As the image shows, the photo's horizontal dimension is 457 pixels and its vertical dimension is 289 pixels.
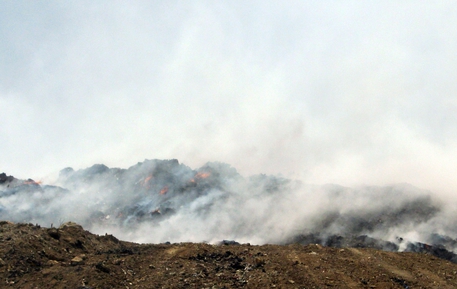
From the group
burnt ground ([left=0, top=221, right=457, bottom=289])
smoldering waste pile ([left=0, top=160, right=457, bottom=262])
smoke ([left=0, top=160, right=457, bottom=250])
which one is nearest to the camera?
burnt ground ([left=0, top=221, right=457, bottom=289])

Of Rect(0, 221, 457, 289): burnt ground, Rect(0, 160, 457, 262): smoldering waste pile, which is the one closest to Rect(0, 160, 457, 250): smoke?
Rect(0, 160, 457, 262): smoldering waste pile

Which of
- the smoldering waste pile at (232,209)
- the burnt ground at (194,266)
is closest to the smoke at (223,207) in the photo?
the smoldering waste pile at (232,209)

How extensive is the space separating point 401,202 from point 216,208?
31.7 metres

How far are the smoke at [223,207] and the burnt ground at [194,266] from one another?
974 inches

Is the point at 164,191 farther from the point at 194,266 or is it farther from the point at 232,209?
the point at 194,266

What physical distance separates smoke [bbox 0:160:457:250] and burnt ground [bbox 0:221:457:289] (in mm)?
24731

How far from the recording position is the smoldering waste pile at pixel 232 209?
4206 centimetres

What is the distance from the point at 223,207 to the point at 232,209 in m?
1.90

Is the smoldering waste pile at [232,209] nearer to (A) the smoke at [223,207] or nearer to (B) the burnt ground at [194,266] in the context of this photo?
(A) the smoke at [223,207]

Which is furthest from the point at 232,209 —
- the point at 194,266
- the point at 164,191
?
the point at 194,266

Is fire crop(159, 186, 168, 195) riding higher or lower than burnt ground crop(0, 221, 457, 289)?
higher

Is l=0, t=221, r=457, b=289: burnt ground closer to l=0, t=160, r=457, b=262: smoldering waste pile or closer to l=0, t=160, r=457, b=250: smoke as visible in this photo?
l=0, t=160, r=457, b=262: smoldering waste pile

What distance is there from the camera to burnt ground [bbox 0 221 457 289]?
12.7m

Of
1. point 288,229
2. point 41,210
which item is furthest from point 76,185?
point 288,229
